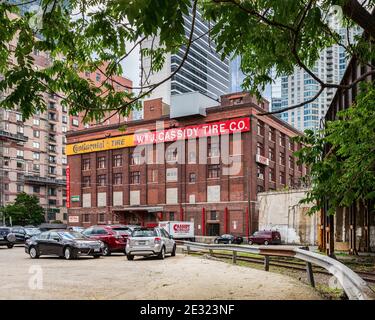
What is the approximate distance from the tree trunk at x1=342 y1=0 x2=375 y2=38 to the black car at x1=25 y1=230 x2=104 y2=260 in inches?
766

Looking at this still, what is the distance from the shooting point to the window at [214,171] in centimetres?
6524

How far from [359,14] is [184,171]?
202 feet

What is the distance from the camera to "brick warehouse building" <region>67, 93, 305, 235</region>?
207 feet

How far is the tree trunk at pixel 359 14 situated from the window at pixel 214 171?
5856 cm

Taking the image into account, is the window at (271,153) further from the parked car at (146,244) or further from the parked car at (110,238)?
the parked car at (146,244)

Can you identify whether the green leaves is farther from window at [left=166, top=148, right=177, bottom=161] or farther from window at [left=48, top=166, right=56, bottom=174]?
window at [left=48, top=166, right=56, bottom=174]

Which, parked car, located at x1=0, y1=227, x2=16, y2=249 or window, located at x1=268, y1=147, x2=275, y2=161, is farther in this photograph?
window, located at x1=268, y1=147, x2=275, y2=161

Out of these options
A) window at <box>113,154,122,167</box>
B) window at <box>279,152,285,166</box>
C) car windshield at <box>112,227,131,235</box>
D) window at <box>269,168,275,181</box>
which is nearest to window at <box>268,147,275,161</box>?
window at <box>269,168,275,181</box>

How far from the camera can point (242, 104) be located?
62.9 meters

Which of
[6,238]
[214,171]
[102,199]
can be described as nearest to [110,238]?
[6,238]

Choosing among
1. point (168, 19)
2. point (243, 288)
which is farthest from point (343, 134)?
point (168, 19)

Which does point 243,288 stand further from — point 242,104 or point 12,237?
point 242,104

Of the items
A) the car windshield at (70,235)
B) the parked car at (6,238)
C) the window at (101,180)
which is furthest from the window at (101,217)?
the car windshield at (70,235)

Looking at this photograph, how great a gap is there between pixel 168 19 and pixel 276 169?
219 ft
